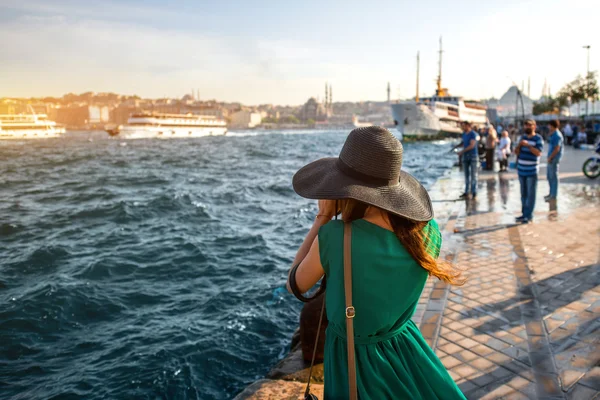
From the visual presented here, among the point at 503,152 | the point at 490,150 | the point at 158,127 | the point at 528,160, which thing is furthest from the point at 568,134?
the point at 158,127

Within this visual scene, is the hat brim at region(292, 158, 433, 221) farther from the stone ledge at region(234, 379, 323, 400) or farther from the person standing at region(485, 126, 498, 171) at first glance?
the person standing at region(485, 126, 498, 171)

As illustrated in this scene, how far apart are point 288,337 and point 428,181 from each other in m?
13.7

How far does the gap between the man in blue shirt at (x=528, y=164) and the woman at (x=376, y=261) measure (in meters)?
6.78

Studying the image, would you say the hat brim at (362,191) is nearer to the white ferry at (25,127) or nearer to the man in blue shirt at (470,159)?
the man in blue shirt at (470,159)

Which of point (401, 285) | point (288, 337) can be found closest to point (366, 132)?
point (401, 285)

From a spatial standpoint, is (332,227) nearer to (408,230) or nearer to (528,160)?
(408,230)

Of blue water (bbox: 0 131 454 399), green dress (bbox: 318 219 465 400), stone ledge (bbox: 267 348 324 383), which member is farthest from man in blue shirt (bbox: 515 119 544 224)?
green dress (bbox: 318 219 465 400)

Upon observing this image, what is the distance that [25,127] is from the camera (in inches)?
3625

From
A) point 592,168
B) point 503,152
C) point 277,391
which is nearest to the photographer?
point 277,391

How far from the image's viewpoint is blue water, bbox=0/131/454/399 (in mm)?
5035

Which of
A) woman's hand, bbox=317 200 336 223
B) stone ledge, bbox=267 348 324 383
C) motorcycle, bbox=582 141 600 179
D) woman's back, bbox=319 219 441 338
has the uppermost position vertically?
woman's hand, bbox=317 200 336 223

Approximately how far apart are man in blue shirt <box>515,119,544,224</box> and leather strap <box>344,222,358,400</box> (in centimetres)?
703

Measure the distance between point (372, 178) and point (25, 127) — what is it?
106174mm

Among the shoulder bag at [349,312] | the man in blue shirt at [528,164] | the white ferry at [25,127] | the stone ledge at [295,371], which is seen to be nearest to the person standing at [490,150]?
the man in blue shirt at [528,164]
